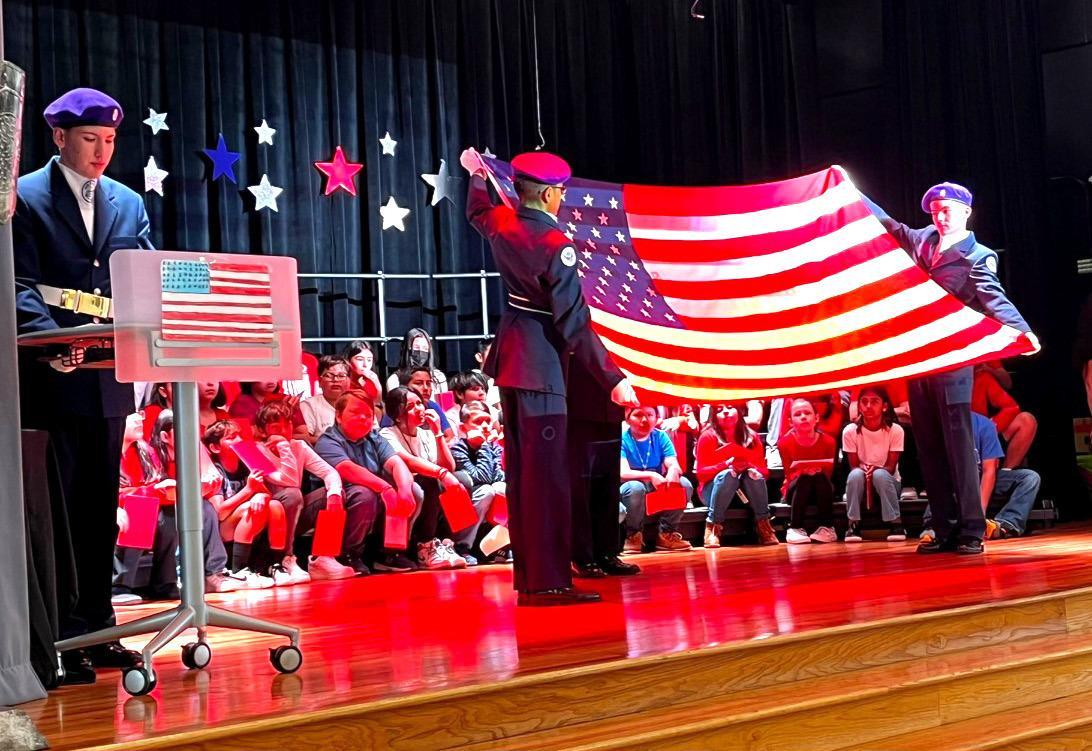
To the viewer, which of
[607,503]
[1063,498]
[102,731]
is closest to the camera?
[102,731]

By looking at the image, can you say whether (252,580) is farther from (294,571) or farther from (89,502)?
(89,502)

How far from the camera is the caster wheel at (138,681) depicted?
2.97 m

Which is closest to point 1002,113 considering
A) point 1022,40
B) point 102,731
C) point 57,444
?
point 1022,40

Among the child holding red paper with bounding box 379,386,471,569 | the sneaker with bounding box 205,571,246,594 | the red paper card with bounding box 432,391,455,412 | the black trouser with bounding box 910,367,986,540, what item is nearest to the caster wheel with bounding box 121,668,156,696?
the sneaker with bounding box 205,571,246,594

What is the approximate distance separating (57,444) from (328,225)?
19.0 feet

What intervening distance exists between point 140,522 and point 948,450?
11.5 feet

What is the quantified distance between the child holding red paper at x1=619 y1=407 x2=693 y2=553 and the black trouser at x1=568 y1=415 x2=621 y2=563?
1.60m

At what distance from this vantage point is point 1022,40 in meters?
9.03

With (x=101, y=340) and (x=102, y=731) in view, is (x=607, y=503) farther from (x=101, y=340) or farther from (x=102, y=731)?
(x=102, y=731)

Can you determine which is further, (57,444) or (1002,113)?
(1002,113)

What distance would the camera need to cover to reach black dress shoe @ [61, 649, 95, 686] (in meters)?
3.32

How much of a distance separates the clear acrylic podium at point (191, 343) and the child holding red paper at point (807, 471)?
16.0 ft

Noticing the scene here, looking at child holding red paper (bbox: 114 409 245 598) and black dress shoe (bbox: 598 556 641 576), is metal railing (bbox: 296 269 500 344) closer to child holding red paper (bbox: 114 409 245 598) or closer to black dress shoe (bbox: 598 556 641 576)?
child holding red paper (bbox: 114 409 245 598)

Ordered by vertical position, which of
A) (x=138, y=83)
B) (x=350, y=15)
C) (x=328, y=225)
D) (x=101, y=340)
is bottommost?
(x=101, y=340)
